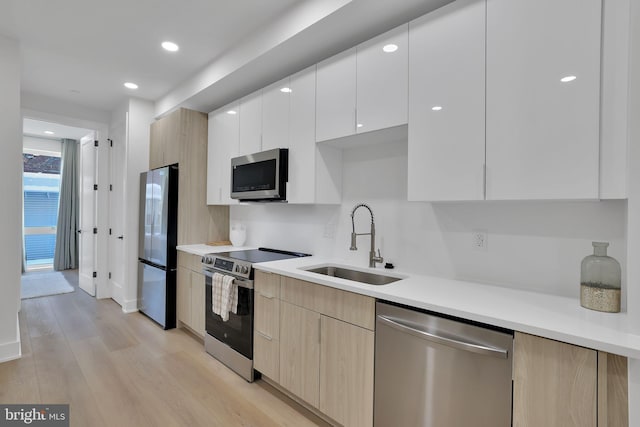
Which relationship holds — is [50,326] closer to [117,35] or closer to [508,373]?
[117,35]

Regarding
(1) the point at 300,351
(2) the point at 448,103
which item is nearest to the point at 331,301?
(1) the point at 300,351

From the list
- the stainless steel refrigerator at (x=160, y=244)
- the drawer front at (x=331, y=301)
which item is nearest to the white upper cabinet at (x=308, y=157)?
the drawer front at (x=331, y=301)

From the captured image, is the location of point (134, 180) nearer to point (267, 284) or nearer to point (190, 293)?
point (190, 293)

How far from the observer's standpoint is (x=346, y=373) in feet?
5.72

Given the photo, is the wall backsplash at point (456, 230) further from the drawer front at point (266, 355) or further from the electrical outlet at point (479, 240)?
the drawer front at point (266, 355)

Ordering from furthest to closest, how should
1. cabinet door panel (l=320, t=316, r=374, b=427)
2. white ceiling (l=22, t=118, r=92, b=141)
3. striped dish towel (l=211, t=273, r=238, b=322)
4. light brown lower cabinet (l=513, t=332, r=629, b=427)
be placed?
1. white ceiling (l=22, t=118, r=92, b=141)
2. striped dish towel (l=211, t=273, r=238, b=322)
3. cabinet door panel (l=320, t=316, r=374, b=427)
4. light brown lower cabinet (l=513, t=332, r=629, b=427)

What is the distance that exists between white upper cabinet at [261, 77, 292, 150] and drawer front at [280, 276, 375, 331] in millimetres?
1229

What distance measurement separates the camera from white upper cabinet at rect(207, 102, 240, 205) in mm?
3225

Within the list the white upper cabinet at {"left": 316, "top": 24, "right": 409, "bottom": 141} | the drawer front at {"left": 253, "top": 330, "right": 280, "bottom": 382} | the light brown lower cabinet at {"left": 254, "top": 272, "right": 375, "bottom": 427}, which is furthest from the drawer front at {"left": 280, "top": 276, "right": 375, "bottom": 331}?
the white upper cabinet at {"left": 316, "top": 24, "right": 409, "bottom": 141}

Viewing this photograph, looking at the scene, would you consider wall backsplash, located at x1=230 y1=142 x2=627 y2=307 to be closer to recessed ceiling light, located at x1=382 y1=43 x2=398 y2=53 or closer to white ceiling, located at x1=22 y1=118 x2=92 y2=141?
recessed ceiling light, located at x1=382 y1=43 x2=398 y2=53

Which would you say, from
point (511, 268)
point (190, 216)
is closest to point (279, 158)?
point (190, 216)

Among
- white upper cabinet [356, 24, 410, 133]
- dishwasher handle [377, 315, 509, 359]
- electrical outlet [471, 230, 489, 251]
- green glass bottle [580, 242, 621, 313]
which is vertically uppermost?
white upper cabinet [356, 24, 410, 133]

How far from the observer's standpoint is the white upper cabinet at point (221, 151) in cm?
322

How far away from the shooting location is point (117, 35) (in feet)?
8.45
